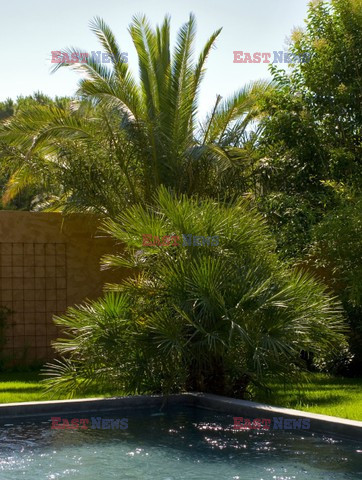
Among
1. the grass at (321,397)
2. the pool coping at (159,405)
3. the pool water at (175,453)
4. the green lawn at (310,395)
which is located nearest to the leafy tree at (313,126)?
the green lawn at (310,395)

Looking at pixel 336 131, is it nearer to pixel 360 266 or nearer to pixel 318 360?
pixel 360 266

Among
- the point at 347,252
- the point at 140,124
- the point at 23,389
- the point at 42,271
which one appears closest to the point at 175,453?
the point at 23,389

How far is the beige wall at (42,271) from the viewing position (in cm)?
1420

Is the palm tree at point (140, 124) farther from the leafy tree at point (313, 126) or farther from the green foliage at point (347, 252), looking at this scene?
the green foliage at point (347, 252)

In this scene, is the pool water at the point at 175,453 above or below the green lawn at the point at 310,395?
below

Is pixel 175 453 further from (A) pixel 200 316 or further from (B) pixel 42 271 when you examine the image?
(B) pixel 42 271

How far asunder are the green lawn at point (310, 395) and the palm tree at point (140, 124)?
4039mm

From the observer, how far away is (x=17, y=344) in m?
14.2

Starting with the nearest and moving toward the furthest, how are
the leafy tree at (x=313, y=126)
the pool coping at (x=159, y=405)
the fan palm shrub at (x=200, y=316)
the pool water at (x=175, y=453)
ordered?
the pool water at (x=175, y=453), the pool coping at (x=159, y=405), the fan palm shrub at (x=200, y=316), the leafy tree at (x=313, y=126)

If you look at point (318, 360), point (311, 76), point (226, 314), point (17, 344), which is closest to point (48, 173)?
point (17, 344)

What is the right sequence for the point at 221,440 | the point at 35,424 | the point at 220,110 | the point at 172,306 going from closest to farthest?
the point at 221,440 → the point at 35,424 → the point at 172,306 → the point at 220,110

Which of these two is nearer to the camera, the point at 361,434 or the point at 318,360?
the point at 361,434

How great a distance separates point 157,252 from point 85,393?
2.07 metres

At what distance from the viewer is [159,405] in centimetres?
925
